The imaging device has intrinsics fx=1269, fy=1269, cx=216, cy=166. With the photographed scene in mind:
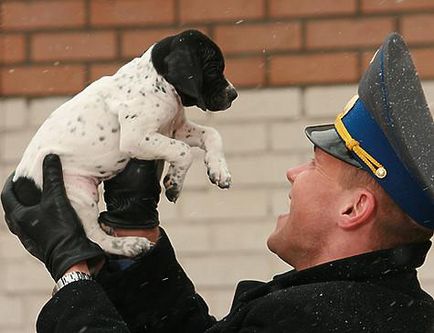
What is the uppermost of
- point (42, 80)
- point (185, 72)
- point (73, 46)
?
point (185, 72)

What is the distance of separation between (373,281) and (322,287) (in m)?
0.09

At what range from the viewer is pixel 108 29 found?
385 centimetres

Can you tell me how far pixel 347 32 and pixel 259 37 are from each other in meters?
0.26

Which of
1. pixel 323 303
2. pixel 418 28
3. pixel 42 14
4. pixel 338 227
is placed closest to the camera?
pixel 323 303

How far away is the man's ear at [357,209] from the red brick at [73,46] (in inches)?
68.9

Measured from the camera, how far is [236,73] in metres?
3.81

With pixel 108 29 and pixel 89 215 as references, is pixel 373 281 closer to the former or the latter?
pixel 89 215

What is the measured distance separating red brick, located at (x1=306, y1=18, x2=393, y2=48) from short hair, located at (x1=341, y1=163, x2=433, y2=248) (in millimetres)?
1617

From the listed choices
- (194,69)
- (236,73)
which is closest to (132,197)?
(194,69)

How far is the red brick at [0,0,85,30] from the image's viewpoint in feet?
12.7

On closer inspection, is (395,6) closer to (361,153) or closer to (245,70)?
(245,70)

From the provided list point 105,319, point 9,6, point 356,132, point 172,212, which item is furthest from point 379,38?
point 105,319

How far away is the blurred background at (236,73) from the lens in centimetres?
379

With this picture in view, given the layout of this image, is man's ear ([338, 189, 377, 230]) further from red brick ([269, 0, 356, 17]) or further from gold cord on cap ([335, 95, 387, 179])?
red brick ([269, 0, 356, 17])
